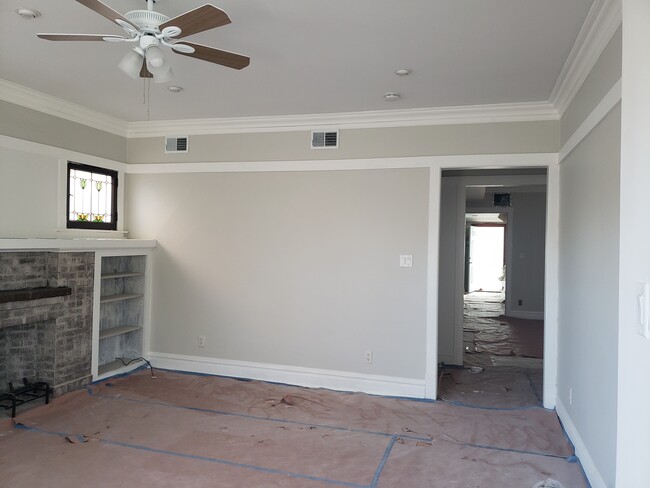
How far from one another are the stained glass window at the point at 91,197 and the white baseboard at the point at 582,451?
475 centimetres

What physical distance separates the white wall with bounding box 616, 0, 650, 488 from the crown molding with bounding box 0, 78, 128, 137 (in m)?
4.50

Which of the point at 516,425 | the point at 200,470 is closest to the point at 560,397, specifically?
the point at 516,425

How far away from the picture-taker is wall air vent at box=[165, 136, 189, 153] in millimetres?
5285

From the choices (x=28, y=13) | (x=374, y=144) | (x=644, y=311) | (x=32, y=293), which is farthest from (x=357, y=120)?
(x=644, y=311)

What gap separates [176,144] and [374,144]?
7.30 feet

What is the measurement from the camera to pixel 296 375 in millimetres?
4875

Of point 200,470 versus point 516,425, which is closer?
point 200,470

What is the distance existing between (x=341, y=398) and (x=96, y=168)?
3.47 metres

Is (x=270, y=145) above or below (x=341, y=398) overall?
above

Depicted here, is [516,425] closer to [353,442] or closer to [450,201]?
[353,442]

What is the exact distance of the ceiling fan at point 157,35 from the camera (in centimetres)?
217

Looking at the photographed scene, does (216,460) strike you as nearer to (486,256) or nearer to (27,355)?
(27,355)

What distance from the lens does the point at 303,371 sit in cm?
486

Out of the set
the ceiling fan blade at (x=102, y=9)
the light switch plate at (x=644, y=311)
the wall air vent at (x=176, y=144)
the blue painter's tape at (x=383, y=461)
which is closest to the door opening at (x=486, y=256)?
the wall air vent at (x=176, y=144)
